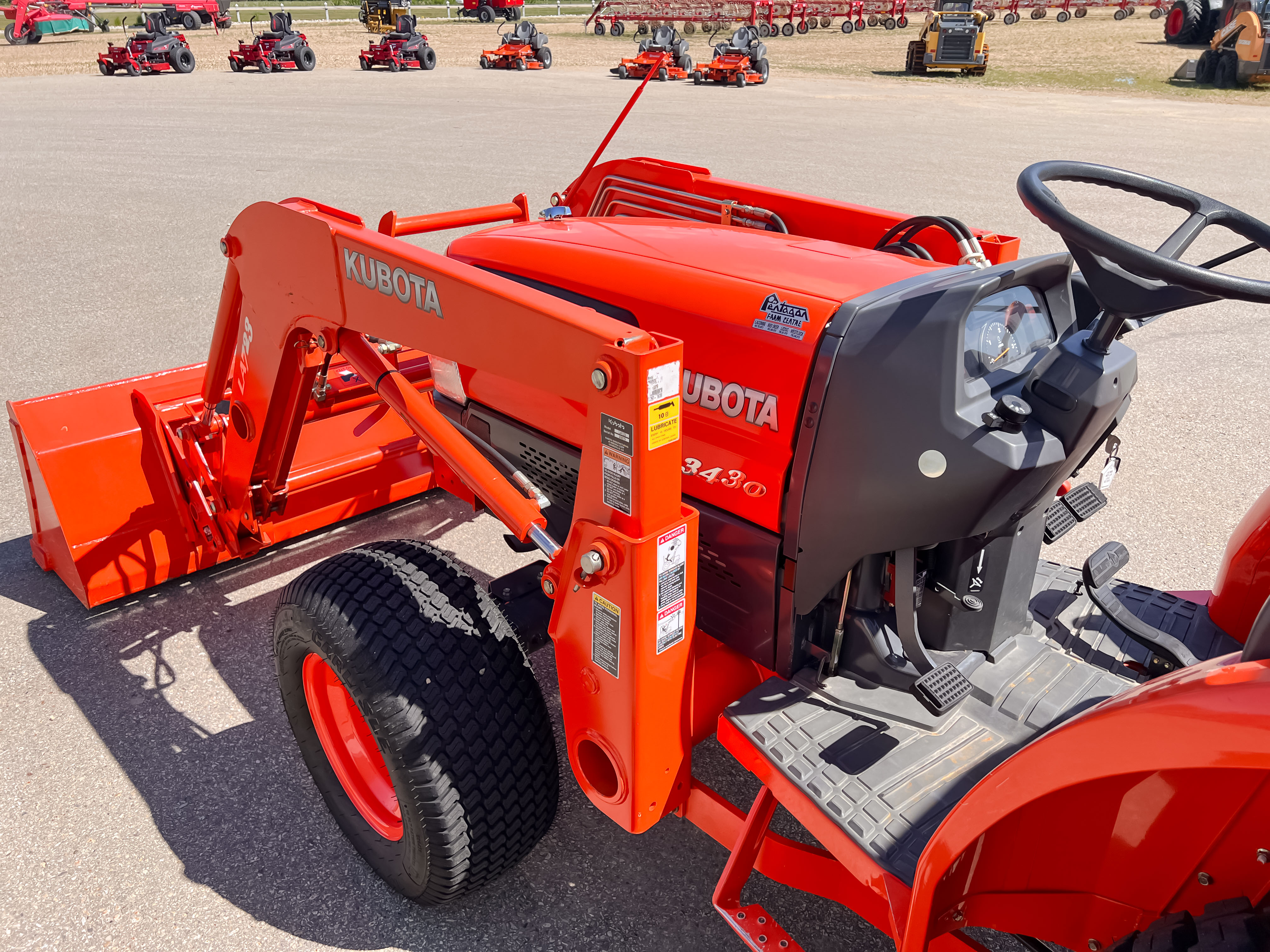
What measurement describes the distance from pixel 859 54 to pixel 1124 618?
28.5 m

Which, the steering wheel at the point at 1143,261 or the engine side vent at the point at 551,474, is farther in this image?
the engine side vent at the point at 551,474

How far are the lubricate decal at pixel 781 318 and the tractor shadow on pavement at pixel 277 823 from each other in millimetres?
1373

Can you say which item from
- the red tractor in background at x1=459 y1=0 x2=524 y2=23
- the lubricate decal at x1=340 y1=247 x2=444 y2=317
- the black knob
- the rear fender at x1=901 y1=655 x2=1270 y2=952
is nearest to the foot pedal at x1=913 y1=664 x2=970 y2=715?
the rear fender at x1=901 y1=655 x2=1270 y2=952

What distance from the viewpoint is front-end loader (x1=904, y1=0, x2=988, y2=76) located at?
73.2 feet

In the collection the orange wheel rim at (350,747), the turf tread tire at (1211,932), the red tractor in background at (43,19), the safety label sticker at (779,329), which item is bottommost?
the orange wheel rim at (350,747)

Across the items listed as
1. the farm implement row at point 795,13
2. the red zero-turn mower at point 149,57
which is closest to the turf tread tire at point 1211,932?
the red zero-turn mower at point 149,57

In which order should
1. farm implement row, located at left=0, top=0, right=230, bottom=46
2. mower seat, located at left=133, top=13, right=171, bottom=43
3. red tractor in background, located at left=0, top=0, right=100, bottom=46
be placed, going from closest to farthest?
mower seat, located at left=133, top=13, right=171, bottom=43 → red tractor in background, located at left=0, top=0, right=100, bottom=46 → farm implement row, located at left=0, top=0, right=230, bottom=46

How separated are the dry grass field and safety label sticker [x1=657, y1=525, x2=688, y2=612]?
805 inches

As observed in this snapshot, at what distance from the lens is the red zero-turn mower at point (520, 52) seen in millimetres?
22641

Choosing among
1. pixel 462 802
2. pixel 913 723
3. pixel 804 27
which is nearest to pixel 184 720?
pixel 462 802

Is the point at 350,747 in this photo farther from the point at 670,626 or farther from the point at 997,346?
the point at 997,346

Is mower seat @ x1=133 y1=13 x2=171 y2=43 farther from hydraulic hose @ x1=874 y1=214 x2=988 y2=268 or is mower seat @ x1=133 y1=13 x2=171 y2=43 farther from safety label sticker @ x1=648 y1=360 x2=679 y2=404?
safety label sticker @ x1=648 y1=360 x2=679 y2=404

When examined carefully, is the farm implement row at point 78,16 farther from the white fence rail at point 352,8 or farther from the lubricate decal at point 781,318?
the lubricate decal at point 781,318

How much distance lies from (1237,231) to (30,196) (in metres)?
11.2
